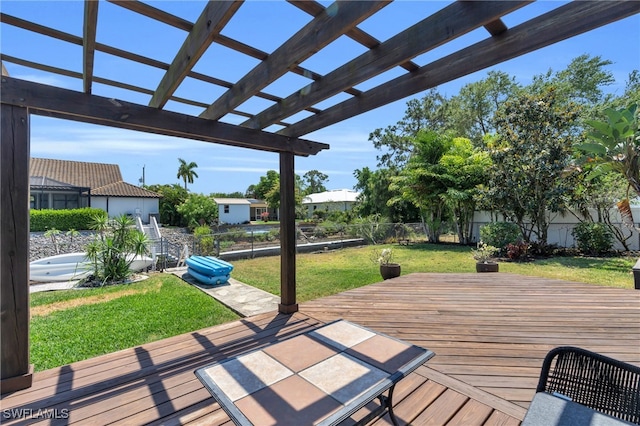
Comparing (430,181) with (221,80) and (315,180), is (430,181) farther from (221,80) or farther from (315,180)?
(315,180)

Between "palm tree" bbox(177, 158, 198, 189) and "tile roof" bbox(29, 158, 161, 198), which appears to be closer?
"tile roof" bbox(29, 158, 161, 198)

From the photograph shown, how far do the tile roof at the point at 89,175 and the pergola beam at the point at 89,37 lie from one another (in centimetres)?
2114

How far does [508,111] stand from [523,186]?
2.76 metres

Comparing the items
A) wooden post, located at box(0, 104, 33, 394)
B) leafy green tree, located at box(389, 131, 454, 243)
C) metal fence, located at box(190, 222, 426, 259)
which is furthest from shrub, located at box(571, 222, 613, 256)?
wooden post, located at box(0, 104, 33, 394)

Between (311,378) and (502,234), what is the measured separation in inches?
417

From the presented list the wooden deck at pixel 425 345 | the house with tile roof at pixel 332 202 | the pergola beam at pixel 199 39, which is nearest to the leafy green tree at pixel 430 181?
the wooden deck at pixel 425 345

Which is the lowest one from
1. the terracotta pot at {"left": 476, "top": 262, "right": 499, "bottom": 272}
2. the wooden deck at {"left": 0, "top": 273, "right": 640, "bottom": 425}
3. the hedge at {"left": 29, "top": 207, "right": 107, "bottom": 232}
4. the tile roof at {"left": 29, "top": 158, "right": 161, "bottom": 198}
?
the wooden deck at {"left": 0, "top": 273, "right": 640, "bottom": 425}

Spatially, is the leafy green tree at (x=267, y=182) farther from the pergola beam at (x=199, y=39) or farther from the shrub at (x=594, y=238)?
the pergola beam at (x=199, y=39)

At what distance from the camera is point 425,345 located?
296 centimetres

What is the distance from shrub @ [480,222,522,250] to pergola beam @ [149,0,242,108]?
1083 cm

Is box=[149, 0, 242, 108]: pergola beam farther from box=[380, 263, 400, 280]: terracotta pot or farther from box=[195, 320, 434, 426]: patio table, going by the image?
box=[380, 263, 400, 280]: terracotta pot

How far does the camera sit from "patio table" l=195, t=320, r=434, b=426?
1289 millimetres

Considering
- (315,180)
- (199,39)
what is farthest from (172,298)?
(315,180)

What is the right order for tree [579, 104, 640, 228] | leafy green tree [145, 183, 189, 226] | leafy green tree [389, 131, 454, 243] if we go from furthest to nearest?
leafy green tree [145, 183, 189, 226] < leafy green tree [389, 131, 454, 243] < tree [579, 104, 640, 228]
